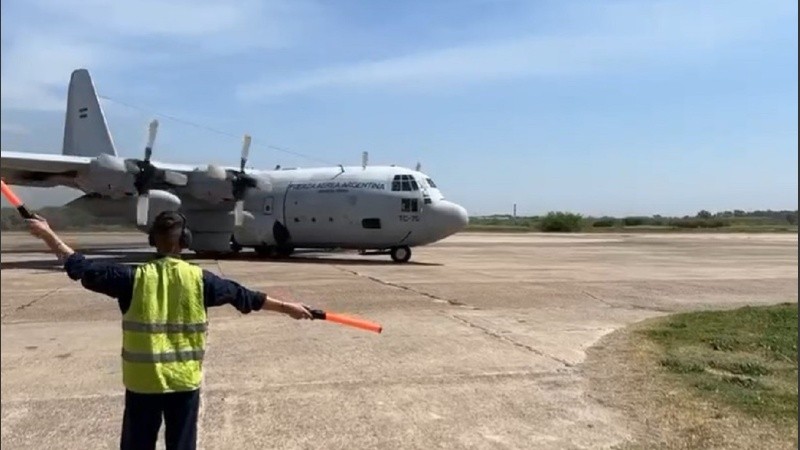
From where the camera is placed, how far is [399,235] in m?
25.3

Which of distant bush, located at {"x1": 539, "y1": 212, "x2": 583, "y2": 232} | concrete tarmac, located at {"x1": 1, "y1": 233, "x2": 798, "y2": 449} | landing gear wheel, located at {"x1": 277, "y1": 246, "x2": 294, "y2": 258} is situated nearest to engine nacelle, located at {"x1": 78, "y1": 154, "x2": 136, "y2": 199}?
landing gear wheel, located at {"x1": 277, "y1": 246, "x2": 294, "y2": 258}

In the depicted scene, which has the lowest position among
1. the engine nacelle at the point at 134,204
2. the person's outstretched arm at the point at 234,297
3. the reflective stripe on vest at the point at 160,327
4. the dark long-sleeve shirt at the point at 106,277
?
the reflective stripe on vest at the point at 160,327

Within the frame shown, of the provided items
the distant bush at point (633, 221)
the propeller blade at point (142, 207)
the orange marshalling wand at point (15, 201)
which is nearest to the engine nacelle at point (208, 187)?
the propeller blade at point (142, 207)

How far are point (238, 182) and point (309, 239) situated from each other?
3.49 m

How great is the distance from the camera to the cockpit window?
25.2 meters

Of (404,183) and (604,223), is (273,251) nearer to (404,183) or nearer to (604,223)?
(404,183)

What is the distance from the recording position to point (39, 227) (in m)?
3.48

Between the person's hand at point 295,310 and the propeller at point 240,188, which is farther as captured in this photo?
the propeller at point 240,188

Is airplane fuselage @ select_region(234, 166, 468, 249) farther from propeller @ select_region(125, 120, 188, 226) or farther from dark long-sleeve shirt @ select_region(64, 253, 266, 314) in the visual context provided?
dark long-sleeve shirt @ select_region(64, 253, 266, 314)

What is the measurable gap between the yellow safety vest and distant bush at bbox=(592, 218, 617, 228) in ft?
335

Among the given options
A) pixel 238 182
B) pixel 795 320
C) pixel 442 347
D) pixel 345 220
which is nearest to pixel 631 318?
pixel 795 320

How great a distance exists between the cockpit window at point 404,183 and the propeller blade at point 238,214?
253 inches

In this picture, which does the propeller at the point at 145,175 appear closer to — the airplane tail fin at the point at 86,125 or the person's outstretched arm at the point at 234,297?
the airplane tail fin at the point at 86,125

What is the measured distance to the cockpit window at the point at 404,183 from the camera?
82.6ft
